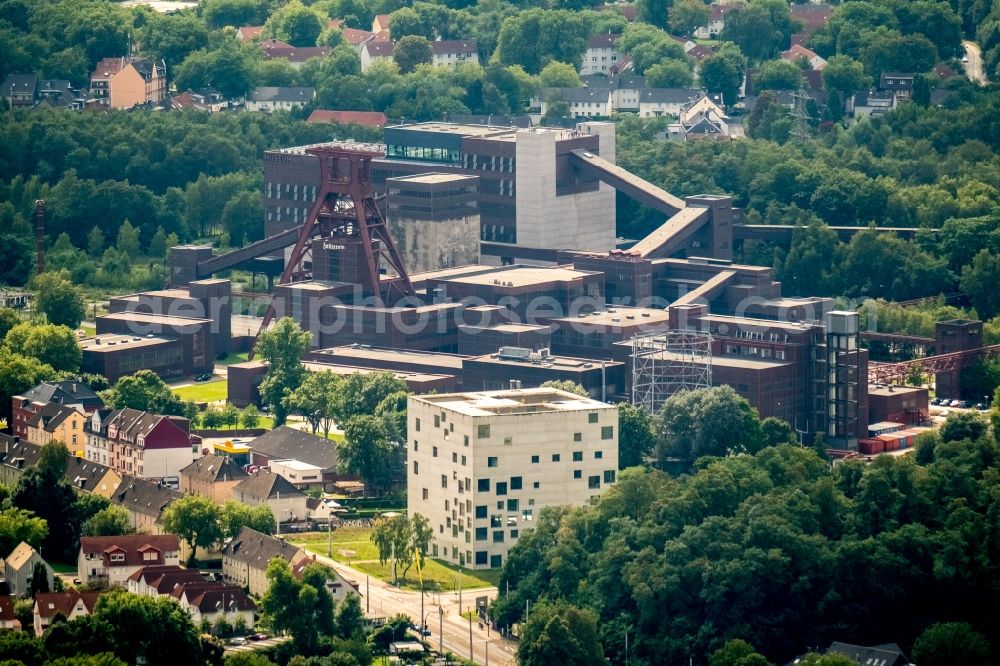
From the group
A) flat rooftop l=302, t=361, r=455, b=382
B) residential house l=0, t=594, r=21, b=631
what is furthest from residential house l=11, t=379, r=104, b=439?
residential house l=0, t=594, r=21, b=631

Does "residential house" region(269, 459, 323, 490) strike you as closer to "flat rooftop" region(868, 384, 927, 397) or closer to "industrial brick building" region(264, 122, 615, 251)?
"flat rooftop" region(868, 384, 927, 397)

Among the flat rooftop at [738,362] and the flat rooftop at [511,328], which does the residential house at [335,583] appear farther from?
the flat rooftop at [511,328]

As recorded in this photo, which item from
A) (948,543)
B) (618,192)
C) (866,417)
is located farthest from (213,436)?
(618,192)

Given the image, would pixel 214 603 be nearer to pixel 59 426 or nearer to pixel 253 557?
pixel 253 557

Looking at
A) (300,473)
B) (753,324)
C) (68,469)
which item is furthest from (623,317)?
(68,469)

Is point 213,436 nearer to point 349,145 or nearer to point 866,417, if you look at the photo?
point 866,417

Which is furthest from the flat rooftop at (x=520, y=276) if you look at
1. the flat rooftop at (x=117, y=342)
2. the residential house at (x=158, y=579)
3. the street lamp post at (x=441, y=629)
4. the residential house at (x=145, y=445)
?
the residential house at (x=158, y=579)
